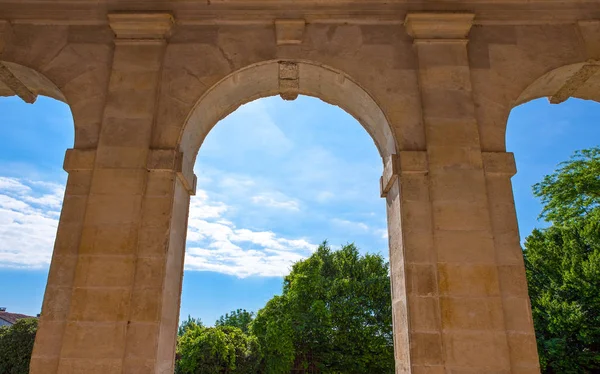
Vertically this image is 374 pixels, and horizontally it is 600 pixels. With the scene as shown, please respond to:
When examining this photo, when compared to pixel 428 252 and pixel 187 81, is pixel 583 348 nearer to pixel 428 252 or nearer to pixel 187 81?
pixel 428 252

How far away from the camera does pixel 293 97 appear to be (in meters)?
8.42

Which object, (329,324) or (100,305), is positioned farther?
(329,324)

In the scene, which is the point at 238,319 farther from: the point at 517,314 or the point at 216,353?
the point at 517,314

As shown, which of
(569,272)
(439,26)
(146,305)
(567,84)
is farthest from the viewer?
(569,272)

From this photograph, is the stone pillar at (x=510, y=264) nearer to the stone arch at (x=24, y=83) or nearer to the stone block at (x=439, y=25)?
the stone block at (x=439, y=25)

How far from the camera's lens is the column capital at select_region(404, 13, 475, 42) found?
732 centimetres

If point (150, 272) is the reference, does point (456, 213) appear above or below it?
above

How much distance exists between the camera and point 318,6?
24.9 feet

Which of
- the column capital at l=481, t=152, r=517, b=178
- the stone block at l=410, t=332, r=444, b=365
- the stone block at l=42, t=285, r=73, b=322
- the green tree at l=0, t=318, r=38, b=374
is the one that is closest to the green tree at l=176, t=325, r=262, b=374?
the green tree at l=0, t=318, r=38, b=374

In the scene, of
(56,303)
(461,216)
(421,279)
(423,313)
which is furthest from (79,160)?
(461,216)

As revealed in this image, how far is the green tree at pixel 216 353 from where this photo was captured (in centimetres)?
2916

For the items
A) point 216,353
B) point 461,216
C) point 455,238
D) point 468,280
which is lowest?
point 216,353

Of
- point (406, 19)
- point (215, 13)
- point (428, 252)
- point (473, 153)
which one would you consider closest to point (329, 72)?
point (406, 19)

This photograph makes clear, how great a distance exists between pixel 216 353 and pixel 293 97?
26.2 m
